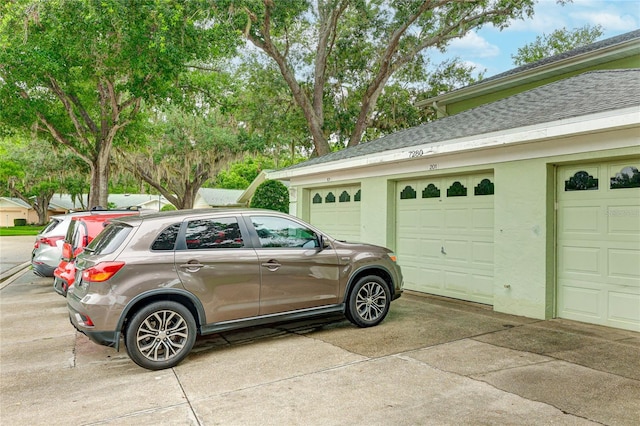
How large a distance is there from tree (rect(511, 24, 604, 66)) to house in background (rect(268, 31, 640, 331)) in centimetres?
1735

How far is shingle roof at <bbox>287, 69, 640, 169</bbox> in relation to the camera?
5.99 meters

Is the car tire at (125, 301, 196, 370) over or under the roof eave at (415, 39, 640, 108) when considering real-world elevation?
under

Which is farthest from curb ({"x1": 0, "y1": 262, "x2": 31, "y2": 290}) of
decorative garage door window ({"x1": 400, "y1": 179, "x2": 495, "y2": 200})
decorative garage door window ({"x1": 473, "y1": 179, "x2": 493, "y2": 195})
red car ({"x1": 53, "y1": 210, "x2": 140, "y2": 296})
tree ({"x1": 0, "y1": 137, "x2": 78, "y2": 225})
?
tree ({"x1": 0, "y1": 137, "x2": 78, "y2": 225})

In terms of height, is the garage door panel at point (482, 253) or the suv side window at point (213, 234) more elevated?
the suv side window at point (213, 234)

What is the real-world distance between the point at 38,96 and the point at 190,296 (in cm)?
1581

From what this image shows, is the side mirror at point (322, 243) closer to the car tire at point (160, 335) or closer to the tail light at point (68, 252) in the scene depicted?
the car tire at point (160, 335)

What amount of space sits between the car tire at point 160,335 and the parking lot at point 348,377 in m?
0.16

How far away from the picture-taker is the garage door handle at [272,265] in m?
5.45

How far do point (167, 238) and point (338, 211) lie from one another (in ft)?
20.4

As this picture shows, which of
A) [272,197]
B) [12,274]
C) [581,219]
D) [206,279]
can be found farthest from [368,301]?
[272,197]

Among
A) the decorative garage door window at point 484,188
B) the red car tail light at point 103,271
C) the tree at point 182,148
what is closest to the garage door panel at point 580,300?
the decorative garage door window at point 484,188

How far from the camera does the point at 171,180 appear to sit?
88.0 feet

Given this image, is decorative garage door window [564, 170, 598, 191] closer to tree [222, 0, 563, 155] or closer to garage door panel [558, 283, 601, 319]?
garage door panel [558, 283, 601, 319]

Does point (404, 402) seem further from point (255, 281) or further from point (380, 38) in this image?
point (380, 38)
